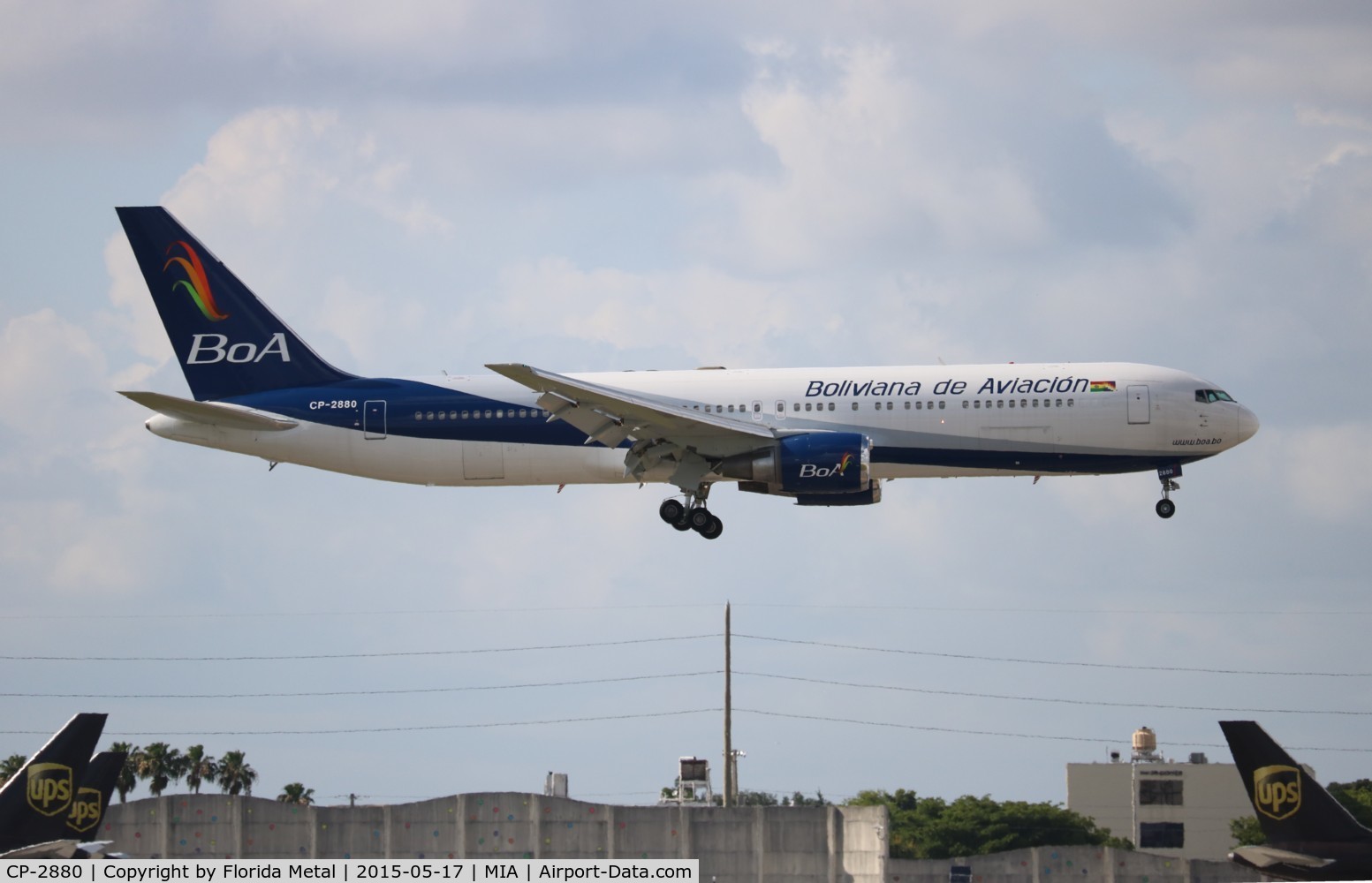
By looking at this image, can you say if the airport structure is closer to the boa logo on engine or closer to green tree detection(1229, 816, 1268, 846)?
the boa logo on engine

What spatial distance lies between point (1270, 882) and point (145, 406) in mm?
34586

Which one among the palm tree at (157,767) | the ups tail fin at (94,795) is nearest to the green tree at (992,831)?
the palm tree at (157,767)

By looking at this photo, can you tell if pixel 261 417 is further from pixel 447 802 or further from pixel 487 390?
pixel 447 802

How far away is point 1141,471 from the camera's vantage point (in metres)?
54.8

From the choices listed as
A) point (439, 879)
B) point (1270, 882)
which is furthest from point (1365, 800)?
point (439, 879)

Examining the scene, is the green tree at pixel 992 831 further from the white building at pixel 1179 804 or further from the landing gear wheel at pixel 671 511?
the landing gear wheel at pixel 671 511

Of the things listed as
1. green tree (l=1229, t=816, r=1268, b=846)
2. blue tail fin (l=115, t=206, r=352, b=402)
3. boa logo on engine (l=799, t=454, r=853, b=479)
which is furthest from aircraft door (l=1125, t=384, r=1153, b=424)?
green tree (l=1229, t=816, r=1268, b=846)

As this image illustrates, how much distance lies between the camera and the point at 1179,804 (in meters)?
120

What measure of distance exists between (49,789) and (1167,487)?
110 feet

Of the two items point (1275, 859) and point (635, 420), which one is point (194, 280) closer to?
point (635, 420)

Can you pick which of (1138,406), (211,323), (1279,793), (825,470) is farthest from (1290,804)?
(211,323)

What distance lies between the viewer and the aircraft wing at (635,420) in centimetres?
5088

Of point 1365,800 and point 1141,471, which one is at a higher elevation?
point 1141,471

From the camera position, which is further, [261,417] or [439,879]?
[261,417]
